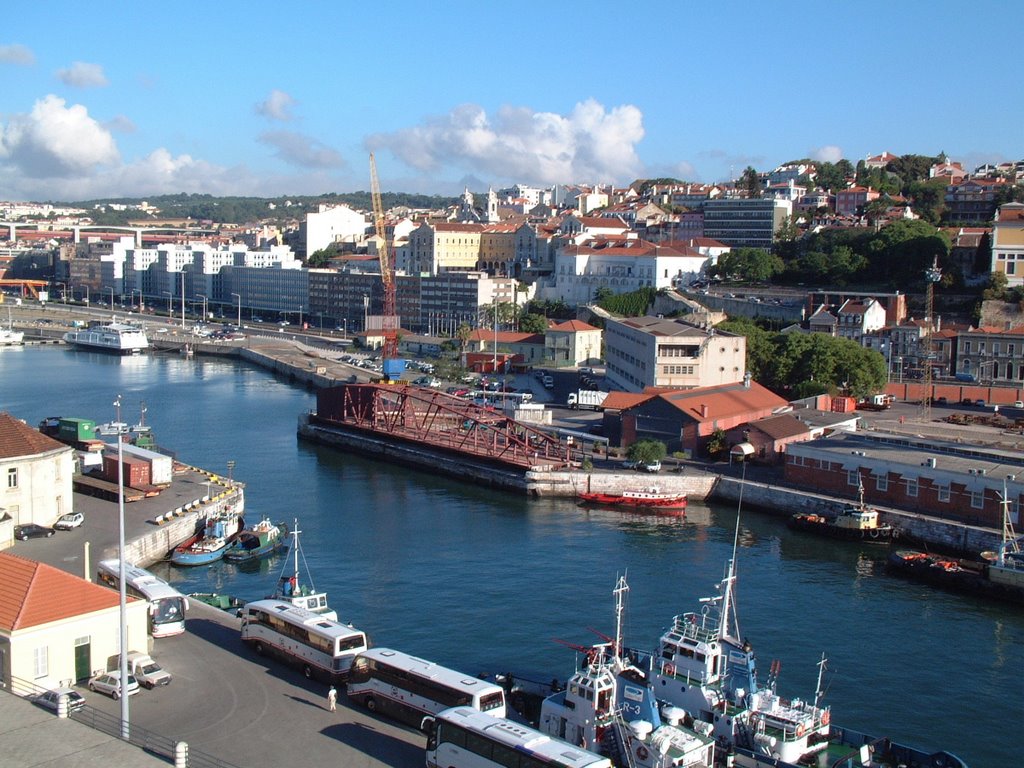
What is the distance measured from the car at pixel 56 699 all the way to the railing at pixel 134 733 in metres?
0.04

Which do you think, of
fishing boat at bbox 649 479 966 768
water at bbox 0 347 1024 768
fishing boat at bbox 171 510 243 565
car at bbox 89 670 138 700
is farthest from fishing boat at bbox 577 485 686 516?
car at bbox 89 670 138 700

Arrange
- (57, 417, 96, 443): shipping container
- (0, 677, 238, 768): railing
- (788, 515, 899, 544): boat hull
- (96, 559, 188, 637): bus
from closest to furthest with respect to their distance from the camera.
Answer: (0, 677, 238, 768): railing
(96, 559, 188, 637): bus
(788, 515, 899, 544): boat hull
(57, 417, 96, 443): shipping container

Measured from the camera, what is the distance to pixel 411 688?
6668 mm

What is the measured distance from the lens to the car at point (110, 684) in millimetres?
6695

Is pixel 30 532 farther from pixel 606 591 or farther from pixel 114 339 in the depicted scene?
pixel 114 339

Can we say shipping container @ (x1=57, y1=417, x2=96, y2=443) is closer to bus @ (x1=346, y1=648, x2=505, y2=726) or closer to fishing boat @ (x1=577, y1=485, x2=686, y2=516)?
fishing boat @ (x1=577, y1=485, x2=686, y2=516)

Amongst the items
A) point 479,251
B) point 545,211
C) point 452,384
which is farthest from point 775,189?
point 452,384

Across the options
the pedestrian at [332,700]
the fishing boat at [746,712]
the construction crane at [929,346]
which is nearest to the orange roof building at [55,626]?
the pedestrian at [332,700]

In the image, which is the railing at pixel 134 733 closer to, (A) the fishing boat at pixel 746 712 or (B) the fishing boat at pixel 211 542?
(A) the fishing boat at pixel 746 712

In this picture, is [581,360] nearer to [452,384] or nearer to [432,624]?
[452,384]

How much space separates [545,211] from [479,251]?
44.7 ft

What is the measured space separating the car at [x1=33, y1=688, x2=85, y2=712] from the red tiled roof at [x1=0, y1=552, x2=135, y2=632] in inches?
19.1

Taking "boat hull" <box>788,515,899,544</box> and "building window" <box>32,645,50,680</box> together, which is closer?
"building window" <box>32,645,50,680</box>

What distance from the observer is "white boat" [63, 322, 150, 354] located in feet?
119
